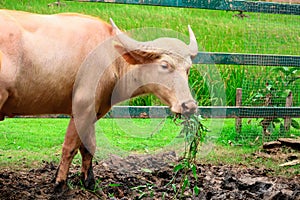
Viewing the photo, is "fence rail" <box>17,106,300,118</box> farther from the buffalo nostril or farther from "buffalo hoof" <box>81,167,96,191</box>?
the buffalo nostril

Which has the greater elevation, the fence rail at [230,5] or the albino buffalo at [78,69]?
the fence rail at [230,5]

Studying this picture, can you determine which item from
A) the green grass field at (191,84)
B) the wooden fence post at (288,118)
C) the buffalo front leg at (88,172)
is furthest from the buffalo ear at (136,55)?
the wooden fence post at (288,118)

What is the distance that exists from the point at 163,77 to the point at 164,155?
1851 mm

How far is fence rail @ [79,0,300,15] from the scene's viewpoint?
6.96 m

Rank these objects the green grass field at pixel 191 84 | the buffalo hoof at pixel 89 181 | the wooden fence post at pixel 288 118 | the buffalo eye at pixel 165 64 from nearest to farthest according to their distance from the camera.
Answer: the buffalo eye at pixel 165 64 → the buffalo hoof at pixel 89 181 → the green grass field at pixel 191 84 → the wooden fence post at pixel 288 118

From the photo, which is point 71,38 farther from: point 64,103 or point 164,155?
point 164,155

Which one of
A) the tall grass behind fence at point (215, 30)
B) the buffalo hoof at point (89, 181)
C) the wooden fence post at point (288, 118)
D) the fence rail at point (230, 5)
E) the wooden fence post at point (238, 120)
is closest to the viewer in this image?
the buffalo hoof at point (89, 181)

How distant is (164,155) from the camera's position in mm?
6703

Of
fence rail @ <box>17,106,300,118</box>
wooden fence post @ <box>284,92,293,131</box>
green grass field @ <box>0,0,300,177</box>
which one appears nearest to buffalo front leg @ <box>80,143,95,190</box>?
green grass field @ <box>0,0,300,177</box>

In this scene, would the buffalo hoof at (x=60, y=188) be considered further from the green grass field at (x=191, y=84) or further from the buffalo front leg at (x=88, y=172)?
the green grass field at (x=191, y=84)

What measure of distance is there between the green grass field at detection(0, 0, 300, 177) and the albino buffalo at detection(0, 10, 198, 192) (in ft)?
2.87

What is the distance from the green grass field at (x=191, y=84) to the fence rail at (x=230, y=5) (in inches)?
14.8

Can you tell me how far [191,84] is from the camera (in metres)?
8.34

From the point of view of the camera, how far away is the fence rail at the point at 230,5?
6.96m
